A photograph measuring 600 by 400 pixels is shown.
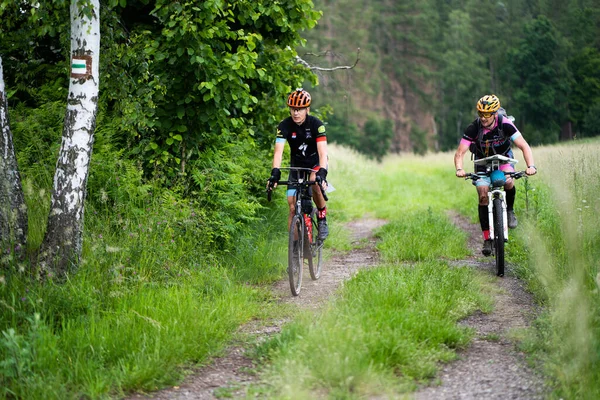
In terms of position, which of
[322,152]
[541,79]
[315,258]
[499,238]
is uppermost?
[541,79]

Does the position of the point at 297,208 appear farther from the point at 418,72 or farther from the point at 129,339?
the point at 418,72

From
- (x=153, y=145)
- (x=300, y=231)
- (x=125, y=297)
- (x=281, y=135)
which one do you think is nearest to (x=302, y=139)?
(x=281, y=135)

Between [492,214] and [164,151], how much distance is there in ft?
13.8

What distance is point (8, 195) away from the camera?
20.0 feet

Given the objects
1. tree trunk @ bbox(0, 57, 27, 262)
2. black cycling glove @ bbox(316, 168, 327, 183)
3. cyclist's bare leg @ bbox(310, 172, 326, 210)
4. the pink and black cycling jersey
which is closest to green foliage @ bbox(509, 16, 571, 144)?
the pink and black cycling jersey

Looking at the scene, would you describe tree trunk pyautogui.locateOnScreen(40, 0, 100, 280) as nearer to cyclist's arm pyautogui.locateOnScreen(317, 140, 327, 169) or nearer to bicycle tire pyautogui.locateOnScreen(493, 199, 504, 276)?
cyclist's arm pyautogui.locateOnScreen(317, 140, 327, 169)

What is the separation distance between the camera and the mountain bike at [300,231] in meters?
7.47

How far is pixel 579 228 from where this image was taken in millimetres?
7328

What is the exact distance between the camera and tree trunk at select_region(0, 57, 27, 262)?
6016 millimetres

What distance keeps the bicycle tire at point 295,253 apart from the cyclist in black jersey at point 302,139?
0.30 metres

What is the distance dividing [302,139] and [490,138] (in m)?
2.59

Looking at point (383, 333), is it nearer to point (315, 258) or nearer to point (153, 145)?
point (315, 258)

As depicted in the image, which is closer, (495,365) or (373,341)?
(373,341)

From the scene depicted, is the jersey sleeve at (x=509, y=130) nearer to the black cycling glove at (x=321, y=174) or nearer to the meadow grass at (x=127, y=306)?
the black cycling glove at (x=321, y=174)
